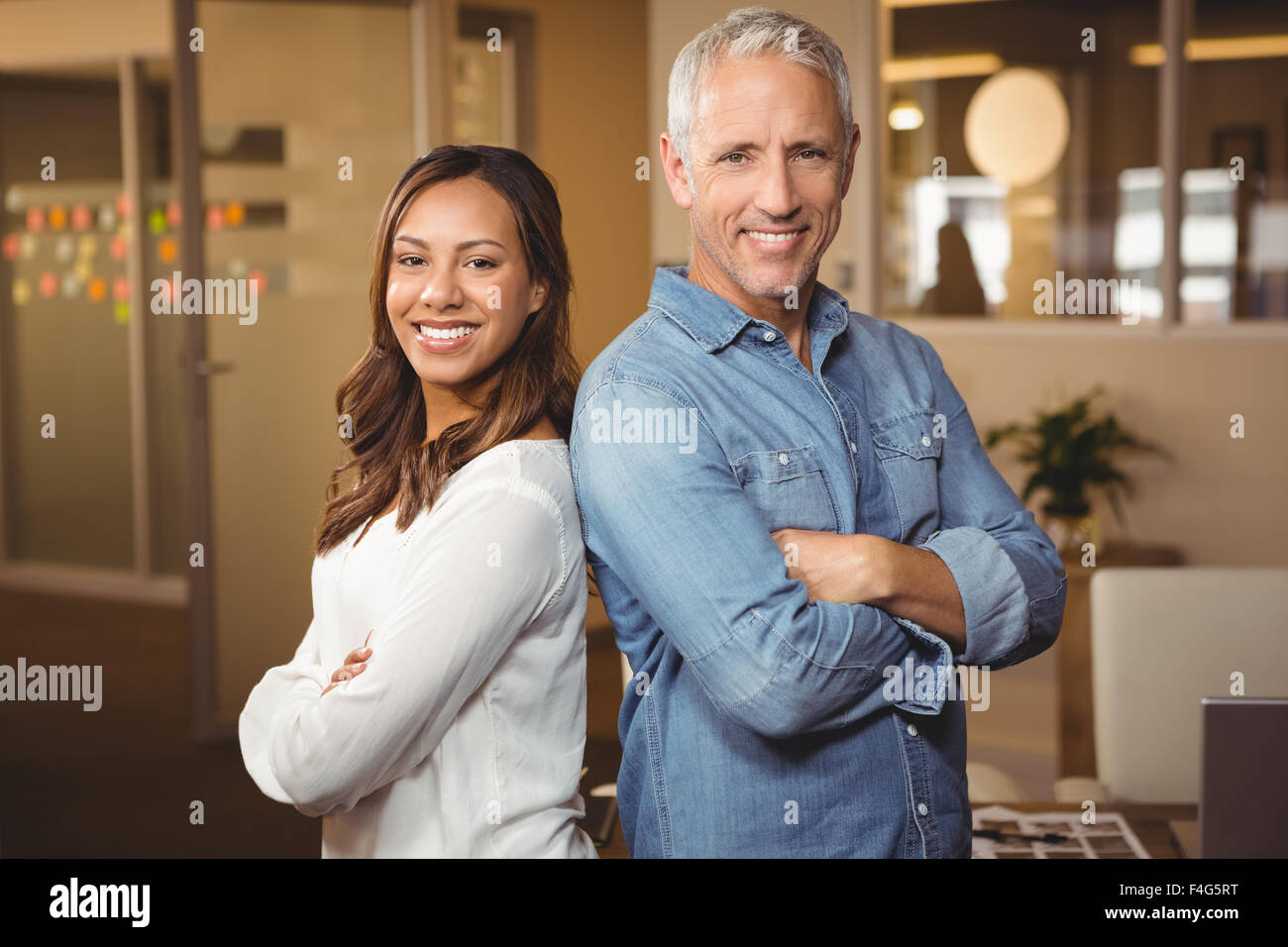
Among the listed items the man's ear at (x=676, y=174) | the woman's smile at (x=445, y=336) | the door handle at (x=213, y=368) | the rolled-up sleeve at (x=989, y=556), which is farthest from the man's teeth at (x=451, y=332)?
the door handle at (x=213, y=368)

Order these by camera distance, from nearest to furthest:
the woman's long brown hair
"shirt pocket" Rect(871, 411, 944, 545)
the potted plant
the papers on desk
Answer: the woman's long brown hair < "shirt pocket" Rect(871, 411, 944, 545) < the papers on desk < the potted plant

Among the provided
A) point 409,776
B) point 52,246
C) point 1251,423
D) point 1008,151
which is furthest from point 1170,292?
point 52,246

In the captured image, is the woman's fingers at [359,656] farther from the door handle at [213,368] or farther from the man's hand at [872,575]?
the door handle at [213,368]

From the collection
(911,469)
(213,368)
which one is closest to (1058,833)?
(911,469)

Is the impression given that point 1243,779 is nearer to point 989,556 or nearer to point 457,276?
point 989,556

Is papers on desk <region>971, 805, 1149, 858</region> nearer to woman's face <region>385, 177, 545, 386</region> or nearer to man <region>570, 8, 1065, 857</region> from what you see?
man <region>570, 8, 1065, 857</region>

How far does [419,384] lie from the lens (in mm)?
1373

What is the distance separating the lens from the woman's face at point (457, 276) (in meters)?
1.24

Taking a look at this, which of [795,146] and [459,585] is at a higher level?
[795,146]

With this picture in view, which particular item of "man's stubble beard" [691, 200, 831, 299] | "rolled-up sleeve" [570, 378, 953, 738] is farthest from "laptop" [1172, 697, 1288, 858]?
"man's stubble beard" [691, 200, 831, 299]

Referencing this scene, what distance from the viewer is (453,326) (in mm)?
1244

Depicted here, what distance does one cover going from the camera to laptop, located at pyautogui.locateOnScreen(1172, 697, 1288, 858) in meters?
1.21

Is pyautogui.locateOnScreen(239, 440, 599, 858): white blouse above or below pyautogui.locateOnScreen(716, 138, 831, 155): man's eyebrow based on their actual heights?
below

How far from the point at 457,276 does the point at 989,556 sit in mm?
A: 575
